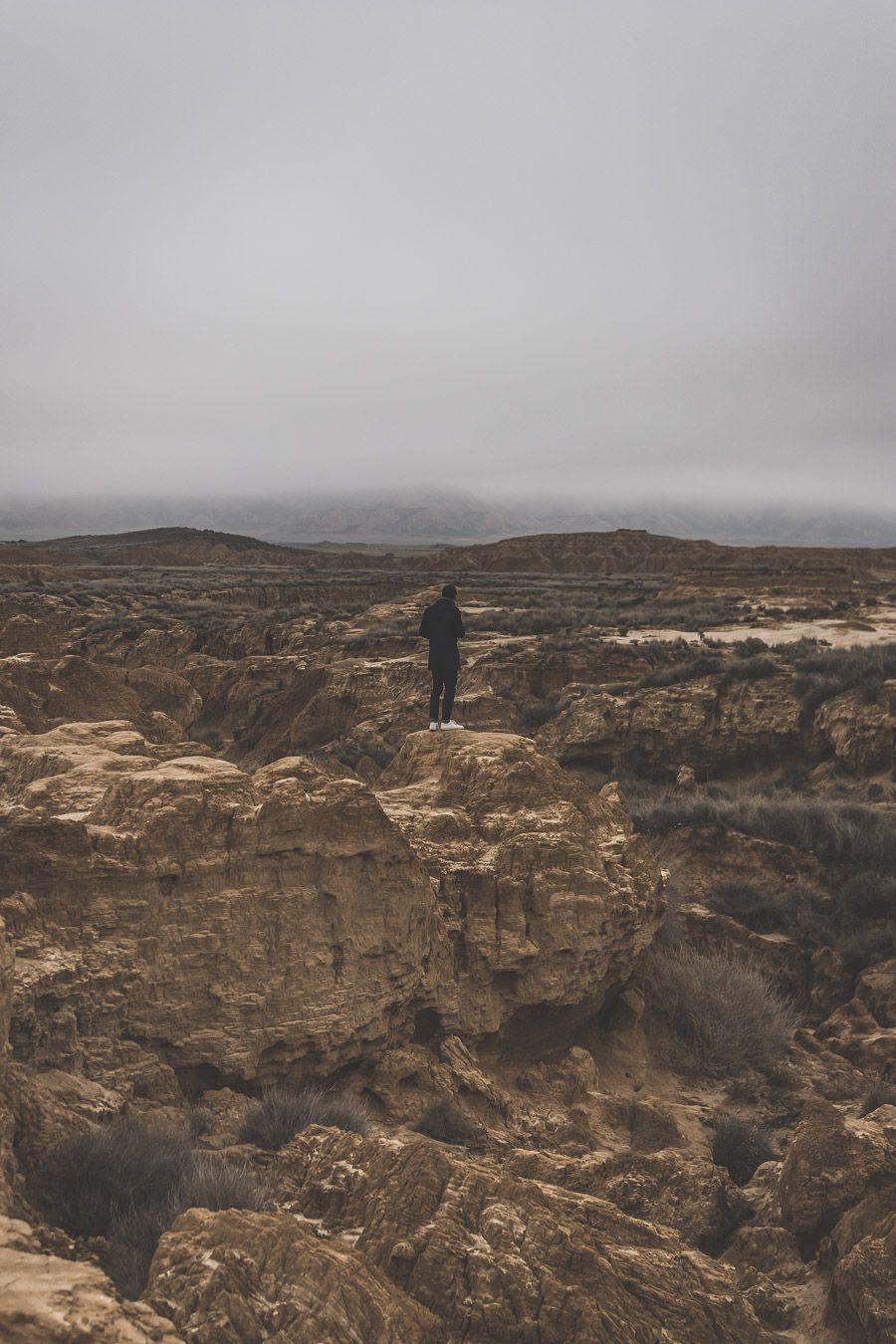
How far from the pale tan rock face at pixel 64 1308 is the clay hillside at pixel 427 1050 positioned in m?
0.01

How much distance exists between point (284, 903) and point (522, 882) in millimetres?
2095

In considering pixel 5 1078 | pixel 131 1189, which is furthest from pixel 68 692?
pixel 131 1189

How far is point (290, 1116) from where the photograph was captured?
4.63m

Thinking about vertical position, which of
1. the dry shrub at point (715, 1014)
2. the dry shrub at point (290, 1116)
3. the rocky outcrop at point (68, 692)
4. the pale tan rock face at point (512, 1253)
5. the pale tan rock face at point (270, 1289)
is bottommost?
the dry shrub at point (715, 1014)

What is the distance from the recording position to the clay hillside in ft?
10.7

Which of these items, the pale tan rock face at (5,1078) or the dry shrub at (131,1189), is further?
the pale tan rock face at (5,1078)

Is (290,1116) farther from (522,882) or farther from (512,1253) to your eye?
(522,882)

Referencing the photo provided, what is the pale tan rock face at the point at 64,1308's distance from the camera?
86.6 inches

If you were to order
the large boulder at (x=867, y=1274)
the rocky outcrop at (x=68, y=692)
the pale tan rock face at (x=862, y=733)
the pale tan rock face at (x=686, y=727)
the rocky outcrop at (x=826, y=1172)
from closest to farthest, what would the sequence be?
the large boulder at (x=867, y=1274) < the rocky outcrop at (x=826, y=1172) < the rocky outcrop at (x=68, y=692) < the pale tan rock face at (x=862, y=733) < the pale tan rock face at (x=686, y=727)

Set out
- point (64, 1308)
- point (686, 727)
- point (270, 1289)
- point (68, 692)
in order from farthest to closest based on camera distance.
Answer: point (686, 727)
point (68, 692)
point (270, 1289)
point (64, 1308)

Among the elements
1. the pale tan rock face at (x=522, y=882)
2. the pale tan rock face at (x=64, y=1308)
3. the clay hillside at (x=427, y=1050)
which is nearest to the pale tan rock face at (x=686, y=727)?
the clay hillside at (x=427, y=1050)

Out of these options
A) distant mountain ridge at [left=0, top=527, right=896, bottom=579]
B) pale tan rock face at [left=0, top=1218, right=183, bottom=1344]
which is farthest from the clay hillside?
distant mountain ridge at [left=0, top=527, right=896, bottom=579]

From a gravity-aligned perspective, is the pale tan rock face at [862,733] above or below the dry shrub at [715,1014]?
above

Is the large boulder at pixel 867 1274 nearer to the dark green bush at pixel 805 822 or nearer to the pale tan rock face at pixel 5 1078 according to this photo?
the pale tan rock face at pixel 5 1078
